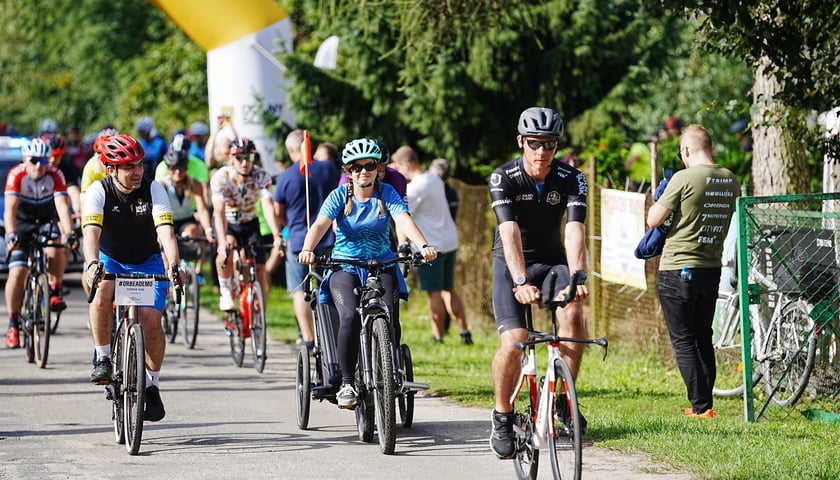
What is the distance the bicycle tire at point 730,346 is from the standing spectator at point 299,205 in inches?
138

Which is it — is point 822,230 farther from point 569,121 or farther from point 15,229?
point 569,121

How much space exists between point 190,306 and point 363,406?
5915 millimetres

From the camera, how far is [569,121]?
58.1ft

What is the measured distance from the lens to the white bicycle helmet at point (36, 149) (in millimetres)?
12719

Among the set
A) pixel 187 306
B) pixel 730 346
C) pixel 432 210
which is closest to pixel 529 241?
pixel 730 346

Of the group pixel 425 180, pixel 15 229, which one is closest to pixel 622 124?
pixel 425 180

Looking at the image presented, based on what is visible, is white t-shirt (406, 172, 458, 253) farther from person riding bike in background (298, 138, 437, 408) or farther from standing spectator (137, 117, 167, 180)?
standing spectator (137, 117, 167, 180)

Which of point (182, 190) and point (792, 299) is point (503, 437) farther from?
point (182, 190)

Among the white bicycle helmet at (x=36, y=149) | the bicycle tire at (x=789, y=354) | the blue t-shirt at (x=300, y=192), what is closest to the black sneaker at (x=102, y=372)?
the blue t-shirt at (x=300, y=192)

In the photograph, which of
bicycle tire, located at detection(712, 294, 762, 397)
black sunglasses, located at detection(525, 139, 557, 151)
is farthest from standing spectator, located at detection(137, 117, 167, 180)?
black sunglasses, located at detection(525, 139, 557, 151)

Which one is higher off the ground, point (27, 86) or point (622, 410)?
point (27, 86)

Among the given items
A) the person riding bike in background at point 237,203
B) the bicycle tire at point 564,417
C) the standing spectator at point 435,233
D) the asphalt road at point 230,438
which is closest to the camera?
the bicycle tire at point 564,417

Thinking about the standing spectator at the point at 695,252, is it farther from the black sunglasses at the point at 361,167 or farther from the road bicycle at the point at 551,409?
the road bicycle at the point at 551,409

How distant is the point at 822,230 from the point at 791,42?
134 centimetres
